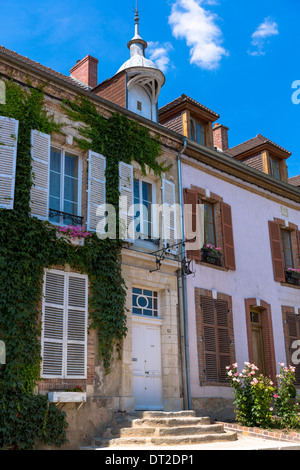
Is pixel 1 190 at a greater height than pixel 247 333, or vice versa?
pixel 1 190

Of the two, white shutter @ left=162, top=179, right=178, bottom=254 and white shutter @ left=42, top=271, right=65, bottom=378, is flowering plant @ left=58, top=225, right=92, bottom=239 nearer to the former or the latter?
white shutter @ left=42, top=271, right=65, bottom=378

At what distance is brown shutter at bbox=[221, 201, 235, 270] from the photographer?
1203 centimetres

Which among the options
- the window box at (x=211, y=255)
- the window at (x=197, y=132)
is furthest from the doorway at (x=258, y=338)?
the window at (x=197, y=132)

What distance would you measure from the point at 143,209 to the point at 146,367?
10.6 ft

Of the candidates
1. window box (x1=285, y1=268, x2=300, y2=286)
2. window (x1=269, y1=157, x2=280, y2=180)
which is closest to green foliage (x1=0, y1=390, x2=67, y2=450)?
window box (x1=285, y1=268, x2=300, y2=286)

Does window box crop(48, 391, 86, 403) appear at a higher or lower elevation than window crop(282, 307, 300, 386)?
lower

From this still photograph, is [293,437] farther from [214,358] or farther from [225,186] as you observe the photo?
[225,186]

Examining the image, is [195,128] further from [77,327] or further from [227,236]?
[77,327]

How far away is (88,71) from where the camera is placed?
1390 centimetres

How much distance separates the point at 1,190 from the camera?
825 cm

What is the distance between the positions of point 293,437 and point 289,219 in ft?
23.4

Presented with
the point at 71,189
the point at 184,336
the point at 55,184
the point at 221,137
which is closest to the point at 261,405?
the point at 184,336

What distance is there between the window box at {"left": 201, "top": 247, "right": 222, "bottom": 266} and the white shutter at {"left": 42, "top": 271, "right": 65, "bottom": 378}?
3900 millimetres

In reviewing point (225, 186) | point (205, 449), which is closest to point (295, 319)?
point (225, 186)
